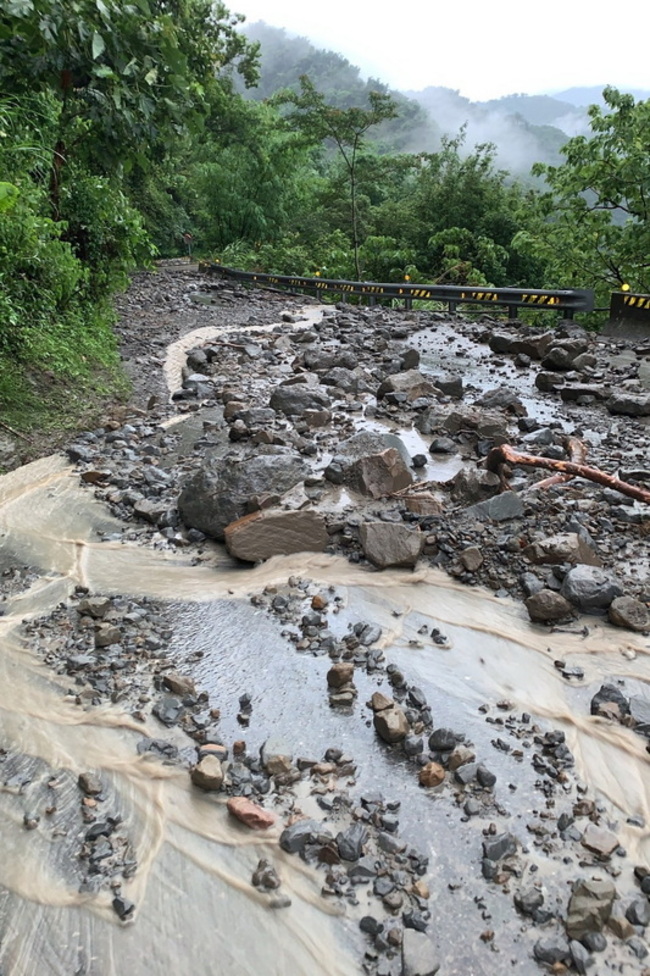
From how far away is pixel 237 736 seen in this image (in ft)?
10.4

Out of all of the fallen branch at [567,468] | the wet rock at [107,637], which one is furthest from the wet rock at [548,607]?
the wet rock at [107,637]

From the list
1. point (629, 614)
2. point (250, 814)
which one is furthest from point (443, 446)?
point (250, 814)

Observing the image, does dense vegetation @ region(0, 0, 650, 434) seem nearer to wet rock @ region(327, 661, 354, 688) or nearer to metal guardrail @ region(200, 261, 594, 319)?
wet rock @ region(327, 661, 354, 688)

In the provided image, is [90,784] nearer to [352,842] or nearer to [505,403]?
[352,842]

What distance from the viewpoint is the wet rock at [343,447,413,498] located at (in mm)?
5453

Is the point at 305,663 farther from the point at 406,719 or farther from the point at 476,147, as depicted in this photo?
the point at 476,147

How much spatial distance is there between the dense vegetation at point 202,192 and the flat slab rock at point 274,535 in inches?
88.6

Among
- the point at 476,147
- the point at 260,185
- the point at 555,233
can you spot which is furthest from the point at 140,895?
the point at 260,185

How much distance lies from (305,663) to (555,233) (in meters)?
15.6

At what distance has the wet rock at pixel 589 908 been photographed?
2297 millimetres

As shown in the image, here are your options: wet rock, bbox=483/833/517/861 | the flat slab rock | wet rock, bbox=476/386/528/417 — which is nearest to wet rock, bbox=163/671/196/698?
the flat slab rock

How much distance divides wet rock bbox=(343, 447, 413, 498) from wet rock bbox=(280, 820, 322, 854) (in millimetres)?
3053

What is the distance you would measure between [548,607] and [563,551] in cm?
50

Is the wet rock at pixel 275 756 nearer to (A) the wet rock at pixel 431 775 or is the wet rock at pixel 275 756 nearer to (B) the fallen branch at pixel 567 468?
(A) the wet rock at pixel 431 775
